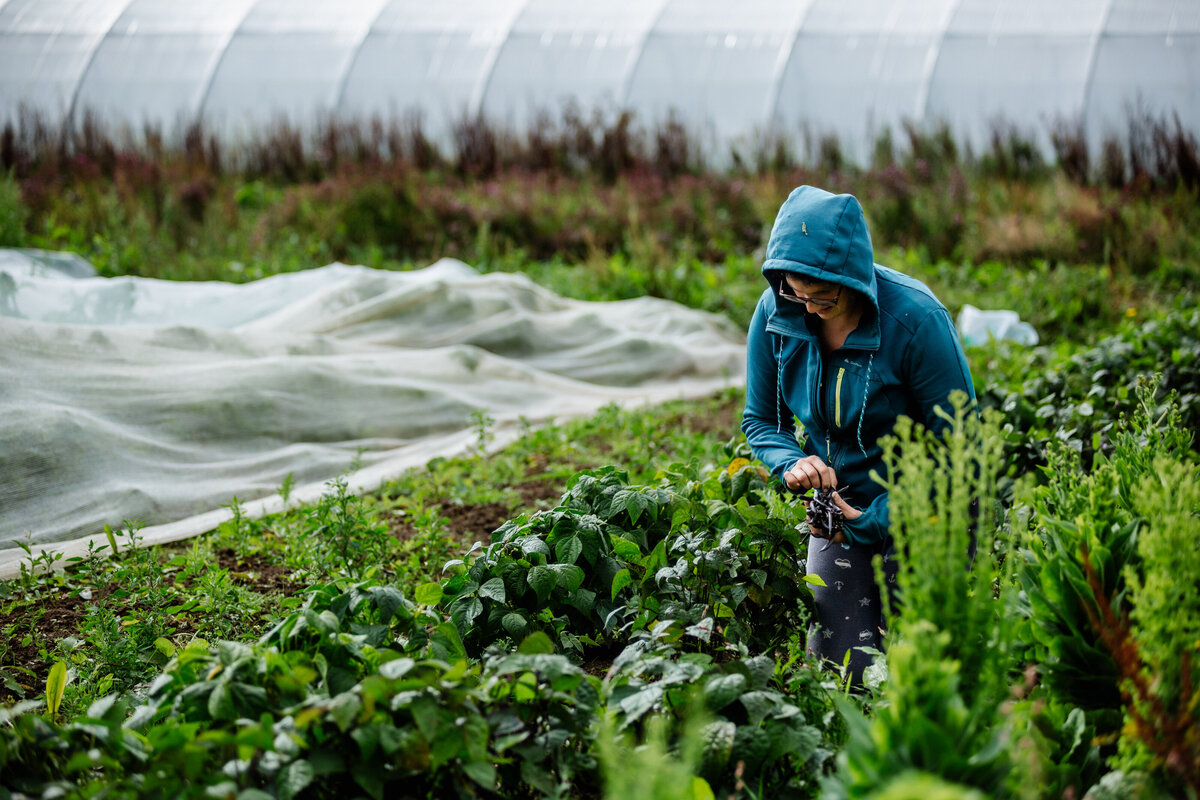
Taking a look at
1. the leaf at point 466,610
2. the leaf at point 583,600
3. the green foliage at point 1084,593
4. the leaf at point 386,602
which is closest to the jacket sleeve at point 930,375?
the green foliage at point 1084,593

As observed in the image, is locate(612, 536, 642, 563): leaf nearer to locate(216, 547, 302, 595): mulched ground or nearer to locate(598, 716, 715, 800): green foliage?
locate(598, 716, 715, 800): green foliage

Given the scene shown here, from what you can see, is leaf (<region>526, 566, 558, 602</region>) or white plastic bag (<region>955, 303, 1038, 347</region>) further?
white plastic bag (<region>955, 303, 1038, 347</region>)

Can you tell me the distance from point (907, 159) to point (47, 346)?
351 inches

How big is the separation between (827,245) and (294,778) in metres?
Answer: 1.51

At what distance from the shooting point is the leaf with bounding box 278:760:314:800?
136 cm

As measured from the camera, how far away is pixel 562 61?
11570 millimetres

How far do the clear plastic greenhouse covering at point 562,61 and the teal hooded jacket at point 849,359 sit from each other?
9112 millimetres

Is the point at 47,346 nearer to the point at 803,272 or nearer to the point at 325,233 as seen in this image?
the point at 803,272

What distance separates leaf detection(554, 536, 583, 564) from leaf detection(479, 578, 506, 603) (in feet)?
0.55

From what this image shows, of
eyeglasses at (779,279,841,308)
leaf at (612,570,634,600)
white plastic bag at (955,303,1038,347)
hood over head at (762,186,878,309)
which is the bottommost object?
white plastic bag at (955,303,1038,347)

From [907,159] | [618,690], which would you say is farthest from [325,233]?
[618,690]

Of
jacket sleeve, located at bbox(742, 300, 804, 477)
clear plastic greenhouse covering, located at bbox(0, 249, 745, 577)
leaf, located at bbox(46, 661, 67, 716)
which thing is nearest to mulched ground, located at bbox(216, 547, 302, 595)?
clear plastic greenhouse covering, located at bbox(0, 249, 745, 577)

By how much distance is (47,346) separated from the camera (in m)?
3.86

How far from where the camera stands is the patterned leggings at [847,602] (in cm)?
224
